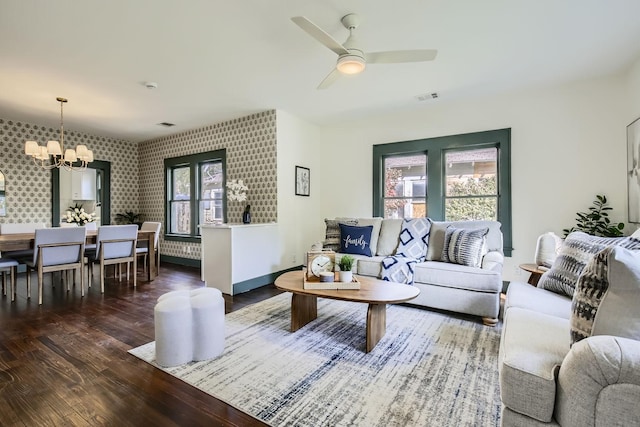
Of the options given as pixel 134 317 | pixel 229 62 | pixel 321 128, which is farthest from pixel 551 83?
pixel 134 317

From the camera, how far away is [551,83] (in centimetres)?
359

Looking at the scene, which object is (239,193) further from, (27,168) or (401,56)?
(27,168)

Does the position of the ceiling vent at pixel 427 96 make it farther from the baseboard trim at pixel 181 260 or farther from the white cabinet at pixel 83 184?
the white cabinet at pixel 83 184

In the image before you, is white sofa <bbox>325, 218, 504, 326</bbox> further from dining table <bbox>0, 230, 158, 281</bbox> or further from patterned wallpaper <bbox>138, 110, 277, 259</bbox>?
dining table <bbox>0, 230, 158, 281</bbox>

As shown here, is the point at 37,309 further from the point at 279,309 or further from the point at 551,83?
the point at 551,83

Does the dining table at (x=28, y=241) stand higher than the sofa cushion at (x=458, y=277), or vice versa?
the dining table at (x=28, y=241)

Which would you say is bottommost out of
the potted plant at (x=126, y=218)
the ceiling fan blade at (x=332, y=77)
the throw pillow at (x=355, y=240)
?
the throw pillow at (x=355, y=240)

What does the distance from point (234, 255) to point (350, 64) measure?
106 inches

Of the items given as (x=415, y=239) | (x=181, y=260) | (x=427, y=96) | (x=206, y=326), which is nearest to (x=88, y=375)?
(x=206, y=326)

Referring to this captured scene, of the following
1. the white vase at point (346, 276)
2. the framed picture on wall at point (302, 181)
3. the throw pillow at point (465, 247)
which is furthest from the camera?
the framed picture on wall at point (302, 181)

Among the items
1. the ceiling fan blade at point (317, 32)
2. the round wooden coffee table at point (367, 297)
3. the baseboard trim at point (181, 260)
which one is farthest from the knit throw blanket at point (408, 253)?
the baseboard trim at point (181, 260)

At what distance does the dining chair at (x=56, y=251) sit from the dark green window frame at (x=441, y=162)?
4219 mm

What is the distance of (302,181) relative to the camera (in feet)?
16.7

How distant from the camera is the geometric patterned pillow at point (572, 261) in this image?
6.76 feet
